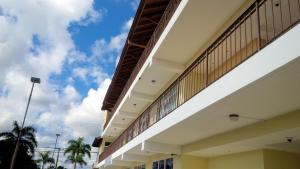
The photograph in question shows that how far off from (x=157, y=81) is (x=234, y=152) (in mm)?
6425

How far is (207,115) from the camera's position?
8.10 metres

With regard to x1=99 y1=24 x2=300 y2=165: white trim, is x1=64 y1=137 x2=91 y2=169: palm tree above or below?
above

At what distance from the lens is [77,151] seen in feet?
204

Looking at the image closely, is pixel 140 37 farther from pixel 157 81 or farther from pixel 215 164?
pixel 215 164

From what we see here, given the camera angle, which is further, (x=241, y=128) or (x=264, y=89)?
(x=241, y=128)

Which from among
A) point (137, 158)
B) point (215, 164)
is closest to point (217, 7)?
point (215, 164)

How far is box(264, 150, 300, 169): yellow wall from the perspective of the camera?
383 inches

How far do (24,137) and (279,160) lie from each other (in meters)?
38.9

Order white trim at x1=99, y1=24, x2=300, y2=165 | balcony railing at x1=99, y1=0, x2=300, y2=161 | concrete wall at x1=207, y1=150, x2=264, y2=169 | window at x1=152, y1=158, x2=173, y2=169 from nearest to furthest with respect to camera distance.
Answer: white trim at x1=99, y1=24, x2=300, y2=165
balcony railing at x1=99, y1=0, x2=300, y2=161
concrete wall at x1=207, y1=150, x2=264, y2=169
window at x1=152, y1=158, x2=173, y2=169

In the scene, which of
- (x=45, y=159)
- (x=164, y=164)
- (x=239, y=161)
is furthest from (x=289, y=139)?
(x=45, y=159)

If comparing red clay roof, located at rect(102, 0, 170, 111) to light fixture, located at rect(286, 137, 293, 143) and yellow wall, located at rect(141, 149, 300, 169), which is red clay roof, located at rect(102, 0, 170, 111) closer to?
yellow wall, located at rect(141, 149, 300, 169)

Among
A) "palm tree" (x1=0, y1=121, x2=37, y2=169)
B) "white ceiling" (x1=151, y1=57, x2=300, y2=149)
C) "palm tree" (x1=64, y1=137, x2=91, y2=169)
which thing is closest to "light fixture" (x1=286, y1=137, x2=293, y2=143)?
"white ceiling" (x1=151, y1=57, x2=300, y2=149)

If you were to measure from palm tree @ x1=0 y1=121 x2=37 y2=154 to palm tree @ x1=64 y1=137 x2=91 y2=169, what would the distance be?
65.1 ft

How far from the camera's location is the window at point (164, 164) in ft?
47.3
